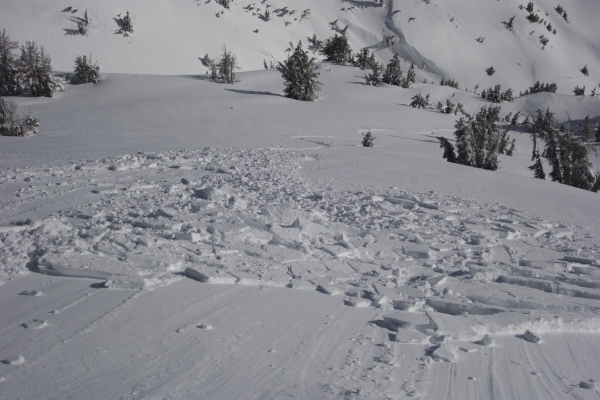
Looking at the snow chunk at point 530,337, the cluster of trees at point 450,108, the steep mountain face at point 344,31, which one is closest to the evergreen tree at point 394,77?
the cluster of trees at point 450,108

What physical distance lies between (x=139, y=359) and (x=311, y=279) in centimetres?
137

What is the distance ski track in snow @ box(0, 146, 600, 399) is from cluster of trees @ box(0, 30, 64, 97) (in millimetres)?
14211

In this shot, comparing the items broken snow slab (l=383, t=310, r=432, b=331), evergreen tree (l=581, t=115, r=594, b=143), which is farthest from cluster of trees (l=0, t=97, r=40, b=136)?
evergreen tree (l=581, t=115, r=594, b=143)

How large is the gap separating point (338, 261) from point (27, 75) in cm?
1922

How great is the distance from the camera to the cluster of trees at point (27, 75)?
17.8 metres

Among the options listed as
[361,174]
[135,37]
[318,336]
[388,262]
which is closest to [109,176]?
[361,174]

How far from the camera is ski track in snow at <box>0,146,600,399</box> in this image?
2.31 m

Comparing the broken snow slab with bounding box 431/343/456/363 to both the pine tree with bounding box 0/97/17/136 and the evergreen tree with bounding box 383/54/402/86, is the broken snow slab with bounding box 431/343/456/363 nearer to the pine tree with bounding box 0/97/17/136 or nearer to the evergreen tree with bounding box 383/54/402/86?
the pine tree with bounding box 0/97/17/136

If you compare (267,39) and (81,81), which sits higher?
(267,39)

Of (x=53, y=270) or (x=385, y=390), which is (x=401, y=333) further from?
(x=53, y=270)

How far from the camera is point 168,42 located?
2917 centimetres

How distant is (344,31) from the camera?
143 feet

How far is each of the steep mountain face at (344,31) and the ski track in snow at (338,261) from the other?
23.3m

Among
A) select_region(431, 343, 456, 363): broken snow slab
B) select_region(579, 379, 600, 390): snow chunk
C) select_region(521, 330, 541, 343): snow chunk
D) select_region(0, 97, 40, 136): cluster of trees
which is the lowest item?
select_region(579, 379, 600, 390): snow chunk
